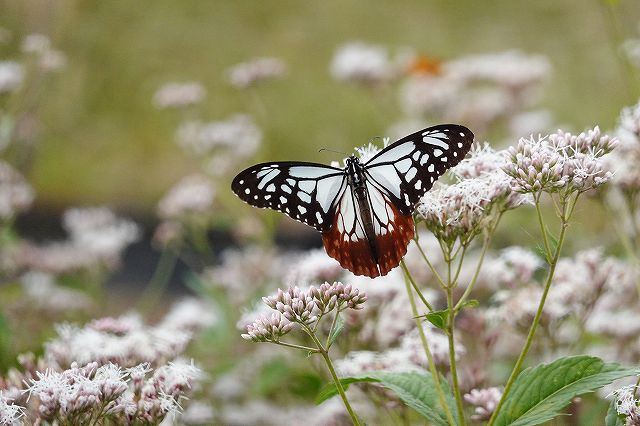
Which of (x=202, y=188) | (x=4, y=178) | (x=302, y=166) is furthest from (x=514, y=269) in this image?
(x=4, y=178)

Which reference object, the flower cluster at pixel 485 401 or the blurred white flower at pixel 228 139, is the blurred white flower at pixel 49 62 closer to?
the blurred white flower at pixel 228 139

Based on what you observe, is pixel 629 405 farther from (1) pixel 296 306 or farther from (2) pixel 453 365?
(1) pixel 296 306

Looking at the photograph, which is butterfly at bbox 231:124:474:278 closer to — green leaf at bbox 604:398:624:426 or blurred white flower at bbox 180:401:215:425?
green leaf at bbox 604:398:624:426

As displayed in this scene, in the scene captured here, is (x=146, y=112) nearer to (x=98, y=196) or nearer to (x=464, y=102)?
(x=98, y=196)

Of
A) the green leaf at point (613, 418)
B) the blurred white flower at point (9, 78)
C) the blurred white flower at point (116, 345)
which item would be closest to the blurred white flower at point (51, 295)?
the blurred white flower at point (9, 78)

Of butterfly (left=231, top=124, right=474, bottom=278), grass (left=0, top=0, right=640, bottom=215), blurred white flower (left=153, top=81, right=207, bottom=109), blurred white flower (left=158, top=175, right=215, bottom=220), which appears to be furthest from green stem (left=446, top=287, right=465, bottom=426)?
grass (left=0, top=0, right=640, bottom=215)

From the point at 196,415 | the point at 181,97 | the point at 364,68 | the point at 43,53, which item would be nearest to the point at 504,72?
the point at 364,68

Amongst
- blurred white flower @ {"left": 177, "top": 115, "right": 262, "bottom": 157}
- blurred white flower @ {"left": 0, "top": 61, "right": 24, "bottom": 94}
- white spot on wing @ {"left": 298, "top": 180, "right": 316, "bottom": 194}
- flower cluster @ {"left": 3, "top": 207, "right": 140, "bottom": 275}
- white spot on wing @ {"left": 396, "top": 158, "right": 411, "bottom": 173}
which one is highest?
blurred white flower @ {"left": 0, "top": 61, "right": 24, "bottom": 94}
